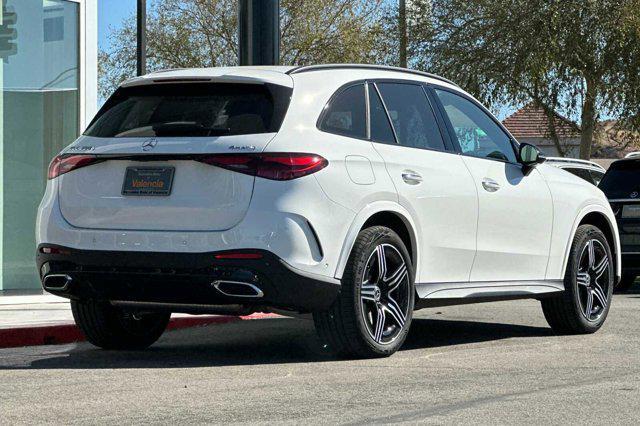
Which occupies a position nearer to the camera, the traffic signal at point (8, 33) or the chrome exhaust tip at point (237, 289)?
the chrome exhaust tip at point (237, 289)

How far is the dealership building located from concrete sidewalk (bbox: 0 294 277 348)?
1.15 m

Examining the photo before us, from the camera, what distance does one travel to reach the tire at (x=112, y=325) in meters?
8.77

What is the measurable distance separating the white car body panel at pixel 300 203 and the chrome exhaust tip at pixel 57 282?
20cm

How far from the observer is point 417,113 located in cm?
910

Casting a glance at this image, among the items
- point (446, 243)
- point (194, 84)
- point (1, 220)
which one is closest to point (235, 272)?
point (194, 84)

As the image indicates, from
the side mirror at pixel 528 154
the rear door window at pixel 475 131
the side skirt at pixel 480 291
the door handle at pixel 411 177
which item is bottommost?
the side skirt at pixel 480 291

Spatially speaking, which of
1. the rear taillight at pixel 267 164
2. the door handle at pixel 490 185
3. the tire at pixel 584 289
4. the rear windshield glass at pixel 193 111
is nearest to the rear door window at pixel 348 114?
the rear windshield glass at pixel 193 111

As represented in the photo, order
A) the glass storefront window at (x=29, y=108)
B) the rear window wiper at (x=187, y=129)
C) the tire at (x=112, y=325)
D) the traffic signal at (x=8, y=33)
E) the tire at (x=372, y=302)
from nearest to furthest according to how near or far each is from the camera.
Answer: the rear window wiper at (x=187, y=129), the tire at (x=372, y=302), the tire at (x=112, y=325), the traffic signal at (x=8, y=33), the glass storefront window at (x=29, y=108)

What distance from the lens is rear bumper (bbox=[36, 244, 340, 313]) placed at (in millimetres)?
7574

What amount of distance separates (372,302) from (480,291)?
130 cm

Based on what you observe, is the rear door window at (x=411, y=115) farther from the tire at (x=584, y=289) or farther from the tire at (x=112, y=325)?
the tire at (x=112, y=325)

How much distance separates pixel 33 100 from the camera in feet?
47.0

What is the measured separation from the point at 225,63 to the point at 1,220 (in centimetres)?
3074

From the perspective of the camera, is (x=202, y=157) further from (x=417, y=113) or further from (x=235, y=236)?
(x=417, y=113)
